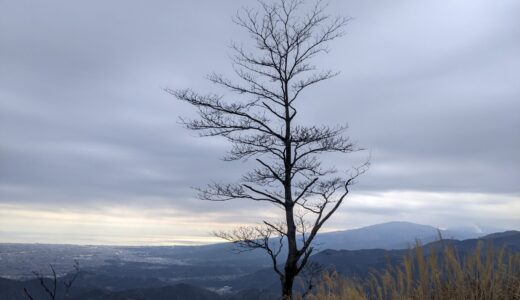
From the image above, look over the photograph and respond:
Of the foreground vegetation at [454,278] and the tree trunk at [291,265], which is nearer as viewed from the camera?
the foreground vegetation at [454,278]

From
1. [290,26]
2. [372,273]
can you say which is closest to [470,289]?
[372,273]

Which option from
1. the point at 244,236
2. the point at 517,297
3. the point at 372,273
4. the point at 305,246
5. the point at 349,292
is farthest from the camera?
the point at 244,236

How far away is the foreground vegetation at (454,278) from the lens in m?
5.01

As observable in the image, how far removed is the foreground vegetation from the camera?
5.01 m

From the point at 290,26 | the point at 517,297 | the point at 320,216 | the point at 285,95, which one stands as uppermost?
the point at 290,26

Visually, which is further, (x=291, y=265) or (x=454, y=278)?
(x=291, y=265)

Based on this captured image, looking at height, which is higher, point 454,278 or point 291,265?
point 291,265

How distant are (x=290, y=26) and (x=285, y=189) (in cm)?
416

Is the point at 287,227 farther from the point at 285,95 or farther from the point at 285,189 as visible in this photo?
the point at 285,95

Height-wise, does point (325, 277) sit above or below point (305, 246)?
below

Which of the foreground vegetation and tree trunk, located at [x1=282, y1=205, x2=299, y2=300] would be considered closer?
the foreground vegetation

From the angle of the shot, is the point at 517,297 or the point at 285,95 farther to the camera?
the point at 285,95

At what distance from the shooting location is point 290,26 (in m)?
12.9

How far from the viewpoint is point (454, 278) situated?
544 centimetres
